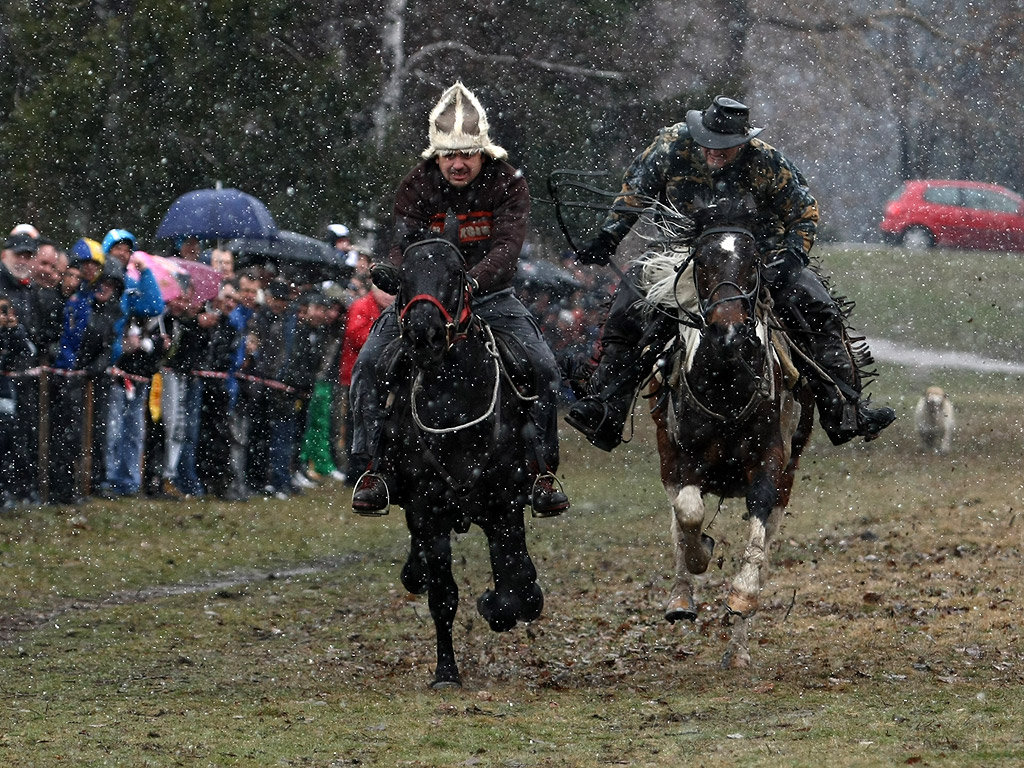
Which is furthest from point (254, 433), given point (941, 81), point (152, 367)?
point (941, 81)

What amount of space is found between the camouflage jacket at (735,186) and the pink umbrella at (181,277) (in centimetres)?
831

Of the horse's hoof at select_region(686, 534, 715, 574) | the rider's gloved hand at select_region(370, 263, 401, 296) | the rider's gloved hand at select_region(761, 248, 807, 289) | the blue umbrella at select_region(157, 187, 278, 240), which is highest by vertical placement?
the blue umbrella at select_region(157, 187, 278, 240)

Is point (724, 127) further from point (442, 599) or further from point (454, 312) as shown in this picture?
point (442, 599)

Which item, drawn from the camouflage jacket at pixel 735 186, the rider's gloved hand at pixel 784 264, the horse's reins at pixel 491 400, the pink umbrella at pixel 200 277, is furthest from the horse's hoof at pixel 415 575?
the pink umbrella at pixel 200 277

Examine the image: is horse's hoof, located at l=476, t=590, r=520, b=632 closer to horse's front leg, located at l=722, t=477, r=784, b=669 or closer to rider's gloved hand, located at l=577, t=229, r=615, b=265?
horse's front leg, located at l=722, t=477, r=784, b=669

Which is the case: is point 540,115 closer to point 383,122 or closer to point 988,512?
point 383,122

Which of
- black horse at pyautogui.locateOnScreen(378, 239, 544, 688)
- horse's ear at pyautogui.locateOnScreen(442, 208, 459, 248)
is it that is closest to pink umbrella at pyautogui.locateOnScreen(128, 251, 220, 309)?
black horse at pyautogui.locateOnScreen(378, 239, 544, 688)

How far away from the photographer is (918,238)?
51.0 metres

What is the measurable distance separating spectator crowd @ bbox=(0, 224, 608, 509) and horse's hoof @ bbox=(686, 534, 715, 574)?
18.3 feet

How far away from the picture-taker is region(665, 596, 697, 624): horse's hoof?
10719mm

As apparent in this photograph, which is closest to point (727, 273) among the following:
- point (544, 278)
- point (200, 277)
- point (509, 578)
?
point (509, 578)

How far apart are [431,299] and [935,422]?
700 inches

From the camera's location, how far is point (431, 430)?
10.4 m

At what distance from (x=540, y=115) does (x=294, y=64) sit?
5.04 meters
